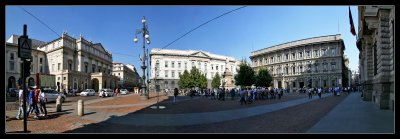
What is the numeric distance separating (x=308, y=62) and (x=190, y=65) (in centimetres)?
3574

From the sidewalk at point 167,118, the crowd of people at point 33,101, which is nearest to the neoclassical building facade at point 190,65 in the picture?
the crowd of people at point 33,101

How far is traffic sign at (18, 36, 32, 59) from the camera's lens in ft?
27.6

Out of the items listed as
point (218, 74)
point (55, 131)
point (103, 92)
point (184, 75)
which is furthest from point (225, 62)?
point (55, 131)

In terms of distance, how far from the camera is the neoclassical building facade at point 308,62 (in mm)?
74188

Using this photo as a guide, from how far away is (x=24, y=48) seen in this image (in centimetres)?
859

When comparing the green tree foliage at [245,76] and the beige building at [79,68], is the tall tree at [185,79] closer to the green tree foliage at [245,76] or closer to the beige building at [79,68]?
the green tree foliage at [245,76]

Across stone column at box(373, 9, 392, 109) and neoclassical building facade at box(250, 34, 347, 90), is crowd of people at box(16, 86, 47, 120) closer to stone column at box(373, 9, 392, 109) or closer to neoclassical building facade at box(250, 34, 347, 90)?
stone column at box(373, 9, 392, 109)

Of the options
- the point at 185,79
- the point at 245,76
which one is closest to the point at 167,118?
the point at 245,76

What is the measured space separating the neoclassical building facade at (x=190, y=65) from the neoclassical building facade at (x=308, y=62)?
23.2 m

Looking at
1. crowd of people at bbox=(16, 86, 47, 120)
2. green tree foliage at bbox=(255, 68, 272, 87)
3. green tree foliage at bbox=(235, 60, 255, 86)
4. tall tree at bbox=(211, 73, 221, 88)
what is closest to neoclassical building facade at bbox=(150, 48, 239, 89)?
tall tree at bbox=(211, 73, 221, 88)

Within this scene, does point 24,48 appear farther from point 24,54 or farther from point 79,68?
point 79,68
